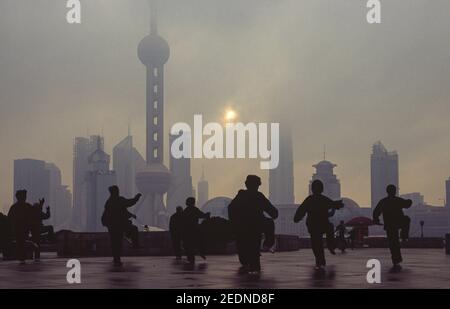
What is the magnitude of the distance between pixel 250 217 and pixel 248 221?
0.28 feet

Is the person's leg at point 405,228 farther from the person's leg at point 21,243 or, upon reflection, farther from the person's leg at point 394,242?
the person's leg at point 21,243

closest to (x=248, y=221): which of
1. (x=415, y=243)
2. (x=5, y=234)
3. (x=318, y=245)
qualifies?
(x=318, y=245)

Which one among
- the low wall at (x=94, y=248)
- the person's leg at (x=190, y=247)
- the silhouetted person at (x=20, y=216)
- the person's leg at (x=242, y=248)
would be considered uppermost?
the silhouetted person at (x=20, y=216)

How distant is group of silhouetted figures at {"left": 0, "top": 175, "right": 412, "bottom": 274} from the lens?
15.8 metres

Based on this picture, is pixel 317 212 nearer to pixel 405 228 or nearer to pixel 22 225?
pixel 405 228

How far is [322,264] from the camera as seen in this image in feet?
60.0

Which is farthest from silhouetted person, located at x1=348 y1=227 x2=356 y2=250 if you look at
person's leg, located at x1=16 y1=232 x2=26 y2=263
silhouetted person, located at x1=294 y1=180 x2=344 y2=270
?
silhouetted person, located at x1=294 y1=180 x2=344 y2=270

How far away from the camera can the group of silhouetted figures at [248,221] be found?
623 inches

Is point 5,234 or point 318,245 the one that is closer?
point 318,245

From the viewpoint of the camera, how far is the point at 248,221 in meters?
15.8

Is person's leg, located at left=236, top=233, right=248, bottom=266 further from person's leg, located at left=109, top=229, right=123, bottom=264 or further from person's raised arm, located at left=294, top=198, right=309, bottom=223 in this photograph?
person's leg, located at left=109, top=229, right=123, bottom=264

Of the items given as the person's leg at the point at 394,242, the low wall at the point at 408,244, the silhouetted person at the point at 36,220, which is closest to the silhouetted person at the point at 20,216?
the silhouetted person at the point at 36,220
